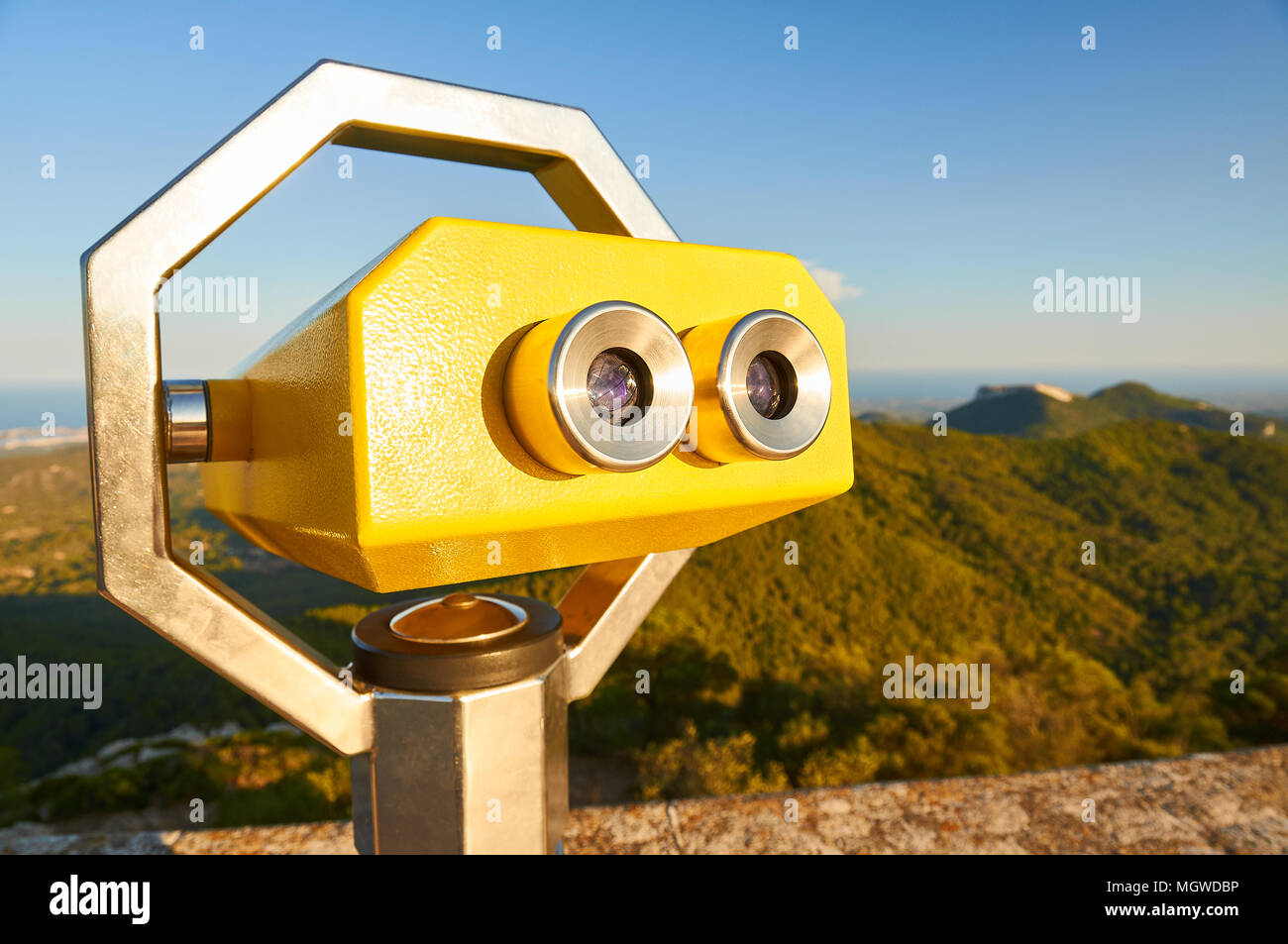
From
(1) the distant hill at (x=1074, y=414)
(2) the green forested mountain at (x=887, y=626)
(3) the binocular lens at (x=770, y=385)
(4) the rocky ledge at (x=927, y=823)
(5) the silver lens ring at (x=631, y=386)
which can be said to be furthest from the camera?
(1) the distant hill at (x=1074, y=414)

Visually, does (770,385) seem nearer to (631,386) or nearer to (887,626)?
(631,386)

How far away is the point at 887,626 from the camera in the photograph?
6.66m

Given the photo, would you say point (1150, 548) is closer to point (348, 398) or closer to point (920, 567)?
point (920, 567)

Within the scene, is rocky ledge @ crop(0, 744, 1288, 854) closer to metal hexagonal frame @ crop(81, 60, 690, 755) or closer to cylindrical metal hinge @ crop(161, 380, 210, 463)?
metal hexagonal frame @ crop(81, 60, 690, 755)

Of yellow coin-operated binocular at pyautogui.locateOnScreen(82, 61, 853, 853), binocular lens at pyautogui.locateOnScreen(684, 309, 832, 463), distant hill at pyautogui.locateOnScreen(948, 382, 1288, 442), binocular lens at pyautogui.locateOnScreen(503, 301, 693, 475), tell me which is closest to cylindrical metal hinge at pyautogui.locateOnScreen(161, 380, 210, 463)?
yellow coin-operated binocular at pyautogui.locateOnScreen(82, 61, 853, 853)

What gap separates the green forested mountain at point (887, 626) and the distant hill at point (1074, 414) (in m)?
0.21

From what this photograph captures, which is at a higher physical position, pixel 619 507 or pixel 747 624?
pixel 619 507

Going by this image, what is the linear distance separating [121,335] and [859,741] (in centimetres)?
539

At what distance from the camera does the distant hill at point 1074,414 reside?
25.8 ft

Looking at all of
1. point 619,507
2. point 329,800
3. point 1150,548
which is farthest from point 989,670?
point 619,507

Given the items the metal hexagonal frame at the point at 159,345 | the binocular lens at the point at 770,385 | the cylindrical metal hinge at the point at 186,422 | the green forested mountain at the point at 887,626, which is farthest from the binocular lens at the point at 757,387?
the green forested mountain at the point at 887,626

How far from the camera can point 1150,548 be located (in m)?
7.20

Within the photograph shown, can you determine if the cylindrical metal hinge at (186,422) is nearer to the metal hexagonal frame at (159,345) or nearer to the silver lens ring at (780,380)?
the metal hexagonal frame at (159,345)

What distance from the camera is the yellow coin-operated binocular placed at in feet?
2.56
